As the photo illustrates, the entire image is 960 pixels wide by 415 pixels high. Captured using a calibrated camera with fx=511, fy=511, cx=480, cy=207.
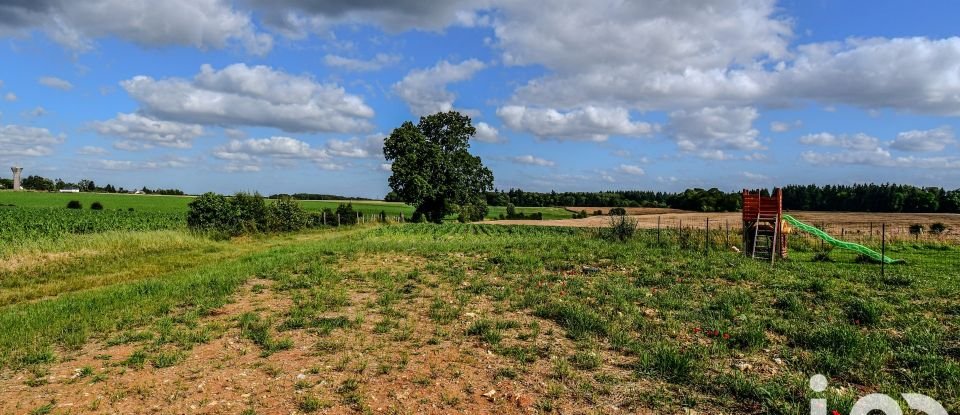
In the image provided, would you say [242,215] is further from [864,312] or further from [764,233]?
[864,312]

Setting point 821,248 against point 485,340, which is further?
point 821,248

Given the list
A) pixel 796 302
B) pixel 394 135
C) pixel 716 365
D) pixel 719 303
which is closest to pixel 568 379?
pixel 716 365

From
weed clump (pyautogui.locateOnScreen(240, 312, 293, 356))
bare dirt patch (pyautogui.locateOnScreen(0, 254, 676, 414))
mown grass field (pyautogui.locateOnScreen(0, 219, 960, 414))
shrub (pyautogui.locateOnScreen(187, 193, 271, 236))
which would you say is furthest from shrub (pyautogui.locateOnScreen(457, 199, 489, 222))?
bare dirt patch (pyautogui.locateOnScreen(0, 254, 676, 414))

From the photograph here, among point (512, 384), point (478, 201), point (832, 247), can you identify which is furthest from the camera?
point (478, 201)

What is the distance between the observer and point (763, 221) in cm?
2219

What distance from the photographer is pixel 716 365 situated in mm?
6555

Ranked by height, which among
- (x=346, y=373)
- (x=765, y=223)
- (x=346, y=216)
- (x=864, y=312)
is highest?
(x=765, y=223)

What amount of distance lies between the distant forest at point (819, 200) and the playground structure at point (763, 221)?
72391 millimetres

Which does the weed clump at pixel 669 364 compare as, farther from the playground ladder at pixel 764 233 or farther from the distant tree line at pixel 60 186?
the distant tree line at pixel 60 186

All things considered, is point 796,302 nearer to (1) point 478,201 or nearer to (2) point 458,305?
(2) point 458,305

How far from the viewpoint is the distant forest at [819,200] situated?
8231 cm

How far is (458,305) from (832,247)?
24113mm

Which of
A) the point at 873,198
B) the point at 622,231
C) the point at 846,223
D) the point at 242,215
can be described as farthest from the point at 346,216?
the point at 873,198

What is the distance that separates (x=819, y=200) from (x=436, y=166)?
282 feet
